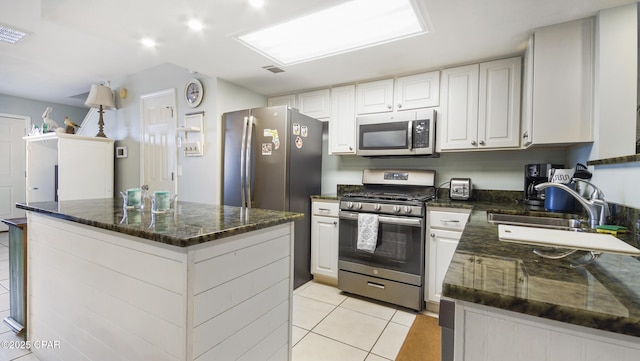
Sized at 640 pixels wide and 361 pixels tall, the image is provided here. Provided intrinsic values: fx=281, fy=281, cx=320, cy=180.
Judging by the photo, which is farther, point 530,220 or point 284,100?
point 284,100

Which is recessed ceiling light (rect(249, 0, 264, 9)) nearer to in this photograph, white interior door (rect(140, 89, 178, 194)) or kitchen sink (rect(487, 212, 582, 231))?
kitchen sink (rect(487, 212, 582, 231))

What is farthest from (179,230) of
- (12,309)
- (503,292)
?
(12,309)

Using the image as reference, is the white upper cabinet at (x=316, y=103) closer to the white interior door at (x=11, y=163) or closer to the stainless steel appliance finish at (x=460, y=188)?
the stainless steel appliance finish at (x=460, y=188)

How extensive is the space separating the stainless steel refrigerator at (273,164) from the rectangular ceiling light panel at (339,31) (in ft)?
1.80

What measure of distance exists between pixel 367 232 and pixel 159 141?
294cm

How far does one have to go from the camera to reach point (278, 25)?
6.70 ft

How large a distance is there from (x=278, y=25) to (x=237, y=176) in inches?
60.2

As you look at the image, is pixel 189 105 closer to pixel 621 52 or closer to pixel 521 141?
pixel 521 141

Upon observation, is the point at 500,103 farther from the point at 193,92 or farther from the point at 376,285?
the point at 193,92

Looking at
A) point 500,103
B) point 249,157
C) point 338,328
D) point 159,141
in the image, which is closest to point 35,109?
point 159,141

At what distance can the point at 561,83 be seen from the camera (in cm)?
197

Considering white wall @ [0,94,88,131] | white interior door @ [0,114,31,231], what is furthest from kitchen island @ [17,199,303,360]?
white wall @ [0,94,88,131]

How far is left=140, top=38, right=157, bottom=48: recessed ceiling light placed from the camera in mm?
2271

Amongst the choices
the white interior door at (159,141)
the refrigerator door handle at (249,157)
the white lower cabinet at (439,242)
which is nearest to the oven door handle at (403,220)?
the white lower cabinet at (439,242)
